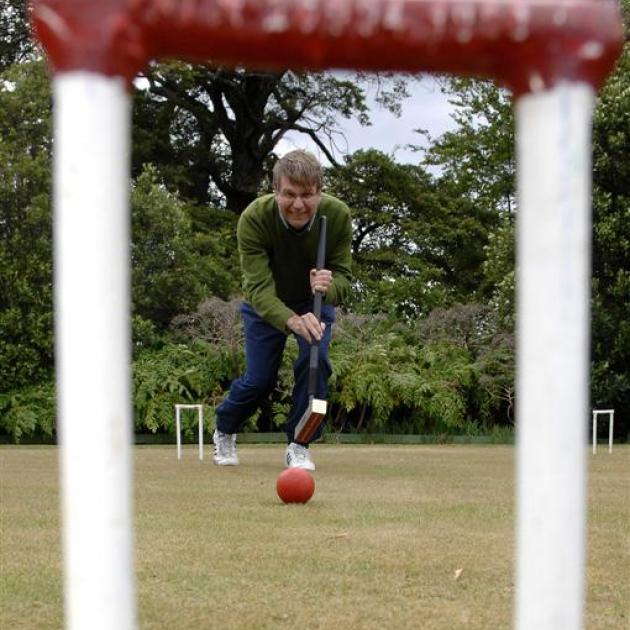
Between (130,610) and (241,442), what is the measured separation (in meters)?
11.3

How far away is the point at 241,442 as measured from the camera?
12.4 meters

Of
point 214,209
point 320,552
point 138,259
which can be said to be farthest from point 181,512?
point 214,209

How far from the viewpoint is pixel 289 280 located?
6.24 metres

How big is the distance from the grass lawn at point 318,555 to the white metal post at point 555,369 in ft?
3.95

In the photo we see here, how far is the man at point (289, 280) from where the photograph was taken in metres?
5.70

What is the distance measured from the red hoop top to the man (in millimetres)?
4178

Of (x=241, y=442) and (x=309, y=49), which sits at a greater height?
(x=309, y=49)

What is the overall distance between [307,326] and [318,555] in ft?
8.36

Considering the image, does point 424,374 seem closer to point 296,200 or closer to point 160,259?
point 160,259

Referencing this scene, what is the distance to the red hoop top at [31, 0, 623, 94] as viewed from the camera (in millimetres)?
1203

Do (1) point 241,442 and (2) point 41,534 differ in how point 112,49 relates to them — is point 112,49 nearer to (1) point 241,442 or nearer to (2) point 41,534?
(2) point 41,534

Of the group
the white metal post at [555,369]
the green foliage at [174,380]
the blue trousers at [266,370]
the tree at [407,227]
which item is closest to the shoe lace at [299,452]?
the blue trousers at [266,370]

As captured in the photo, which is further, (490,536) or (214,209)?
(214,209)

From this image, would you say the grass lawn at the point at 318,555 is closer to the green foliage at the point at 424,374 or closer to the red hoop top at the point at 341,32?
the red hoop top at the point at 341,32
